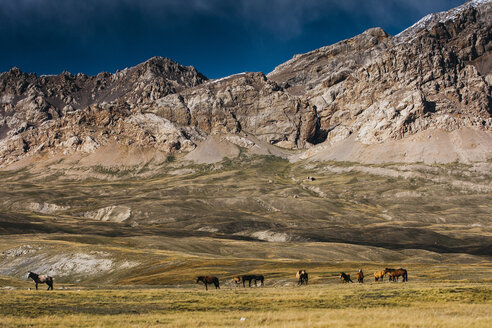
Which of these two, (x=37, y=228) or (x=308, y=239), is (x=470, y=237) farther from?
(x=37, y=228)

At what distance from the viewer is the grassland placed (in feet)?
78.5

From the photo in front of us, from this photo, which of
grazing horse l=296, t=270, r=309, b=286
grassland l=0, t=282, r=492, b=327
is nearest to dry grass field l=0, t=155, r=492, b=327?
grassland l=0, t=282, r=492, b=327

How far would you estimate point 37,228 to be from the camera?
18175 cm

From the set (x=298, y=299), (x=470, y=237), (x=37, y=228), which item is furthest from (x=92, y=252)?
(x=470, y=237)

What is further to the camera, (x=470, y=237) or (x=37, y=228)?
(x=37, y=228)

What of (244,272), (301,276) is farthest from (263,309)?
(244,272)

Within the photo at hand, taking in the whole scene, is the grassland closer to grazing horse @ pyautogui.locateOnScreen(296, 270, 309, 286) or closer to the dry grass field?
the dry grass field

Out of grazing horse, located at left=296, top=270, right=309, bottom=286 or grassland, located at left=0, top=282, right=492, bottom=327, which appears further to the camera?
grazing horse, located at left=296, top=270, right=309, bottom=286

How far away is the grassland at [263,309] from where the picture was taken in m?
23.9

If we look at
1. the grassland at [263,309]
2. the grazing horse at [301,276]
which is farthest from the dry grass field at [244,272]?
the grazing horse at [301,276]

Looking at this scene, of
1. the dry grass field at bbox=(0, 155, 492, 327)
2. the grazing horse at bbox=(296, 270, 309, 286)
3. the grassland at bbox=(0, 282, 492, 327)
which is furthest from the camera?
the grazing horse at bbox=(296, 270, 309, 286)

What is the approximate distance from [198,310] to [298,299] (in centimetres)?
906

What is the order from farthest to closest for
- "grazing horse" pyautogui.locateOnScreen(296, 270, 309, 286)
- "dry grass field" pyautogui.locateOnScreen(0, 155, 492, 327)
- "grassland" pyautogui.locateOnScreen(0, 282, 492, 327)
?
"grazing horse" pyautogui.locateOnScreen(296, 270, 309, 286)
"dry grass field" pyautogui.locateOnScreen(0, 155, 492, 327)
"grassland" pyautogui.locateOnScreen(0, 282, 492, 327)

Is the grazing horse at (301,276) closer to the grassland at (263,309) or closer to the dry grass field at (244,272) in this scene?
the dry grass field at (244,272)
